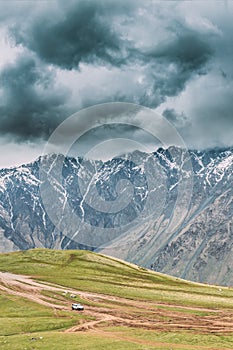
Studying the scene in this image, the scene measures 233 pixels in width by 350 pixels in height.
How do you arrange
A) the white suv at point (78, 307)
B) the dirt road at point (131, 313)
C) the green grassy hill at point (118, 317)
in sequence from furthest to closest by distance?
the white suv at point (78, 307)
the dirt road at point (131, 313)
the green grassy hill at point (118, 317)

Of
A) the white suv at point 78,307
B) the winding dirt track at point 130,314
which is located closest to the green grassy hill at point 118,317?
the winding dirt track at point 130,314

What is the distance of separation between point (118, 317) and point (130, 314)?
20.2ft

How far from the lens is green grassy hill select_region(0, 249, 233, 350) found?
276 feet

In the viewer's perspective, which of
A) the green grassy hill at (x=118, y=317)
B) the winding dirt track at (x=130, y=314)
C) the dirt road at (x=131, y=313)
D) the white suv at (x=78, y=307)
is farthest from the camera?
the white suv at (x=78, y=307)

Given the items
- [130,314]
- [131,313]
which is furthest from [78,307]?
[130,314]

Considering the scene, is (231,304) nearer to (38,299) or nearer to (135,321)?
(135,321)

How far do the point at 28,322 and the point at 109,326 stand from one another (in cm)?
1929

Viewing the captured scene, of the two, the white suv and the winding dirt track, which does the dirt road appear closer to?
the winding dirt track

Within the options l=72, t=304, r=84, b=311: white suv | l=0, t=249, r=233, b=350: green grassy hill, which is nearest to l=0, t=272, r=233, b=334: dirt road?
l=0, t=249, r=233, b=350: green grassy hill

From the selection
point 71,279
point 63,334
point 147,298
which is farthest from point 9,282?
point 63,334

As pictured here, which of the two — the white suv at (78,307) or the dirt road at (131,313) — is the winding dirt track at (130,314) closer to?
the dirt road at (131,313)

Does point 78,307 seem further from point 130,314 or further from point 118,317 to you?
point 130,314

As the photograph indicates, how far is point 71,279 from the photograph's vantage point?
7490 inches

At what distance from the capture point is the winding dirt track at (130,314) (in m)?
103
